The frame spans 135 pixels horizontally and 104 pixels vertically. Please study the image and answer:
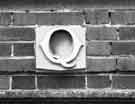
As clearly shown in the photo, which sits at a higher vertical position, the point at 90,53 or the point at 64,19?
the point at 64,19

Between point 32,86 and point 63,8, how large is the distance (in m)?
0.45

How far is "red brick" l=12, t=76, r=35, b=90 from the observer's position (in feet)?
6.69

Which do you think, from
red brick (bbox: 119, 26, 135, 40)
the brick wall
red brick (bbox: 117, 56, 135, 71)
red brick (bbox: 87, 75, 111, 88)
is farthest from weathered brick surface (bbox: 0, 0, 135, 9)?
red brick (bbox: 87, 75, 111, 88)

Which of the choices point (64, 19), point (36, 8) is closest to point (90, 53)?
point (64, 19)

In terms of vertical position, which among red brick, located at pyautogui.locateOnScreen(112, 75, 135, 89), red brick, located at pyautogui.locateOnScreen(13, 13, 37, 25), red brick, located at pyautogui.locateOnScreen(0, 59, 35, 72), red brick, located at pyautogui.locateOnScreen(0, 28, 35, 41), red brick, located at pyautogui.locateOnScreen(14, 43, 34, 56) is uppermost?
red brick, located at pyautogui.locateOnScreen(13, 13, 37, 25)

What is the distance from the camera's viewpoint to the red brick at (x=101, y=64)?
2041mm

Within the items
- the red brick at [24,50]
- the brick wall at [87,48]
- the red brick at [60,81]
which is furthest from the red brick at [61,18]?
the red brick at [60,81]

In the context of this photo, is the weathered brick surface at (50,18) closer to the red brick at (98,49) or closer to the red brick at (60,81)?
the red brick at (98,49)

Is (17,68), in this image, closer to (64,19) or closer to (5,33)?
(5,33)

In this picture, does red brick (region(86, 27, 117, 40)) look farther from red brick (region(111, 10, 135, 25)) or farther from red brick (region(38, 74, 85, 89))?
red brick (region(38, 74, 85, 89))

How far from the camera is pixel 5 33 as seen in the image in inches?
82.3

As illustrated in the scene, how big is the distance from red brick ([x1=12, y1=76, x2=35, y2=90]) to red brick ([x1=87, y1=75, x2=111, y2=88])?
0.98ft

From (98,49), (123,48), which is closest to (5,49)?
(98,49)
